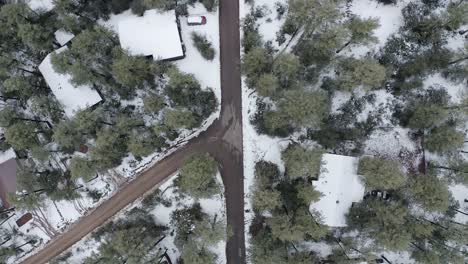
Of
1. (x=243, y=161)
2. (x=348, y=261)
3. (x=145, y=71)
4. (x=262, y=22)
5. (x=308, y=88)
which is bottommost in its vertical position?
(x=348, y=261)

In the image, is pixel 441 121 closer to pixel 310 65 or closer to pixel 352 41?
pixel 352 41

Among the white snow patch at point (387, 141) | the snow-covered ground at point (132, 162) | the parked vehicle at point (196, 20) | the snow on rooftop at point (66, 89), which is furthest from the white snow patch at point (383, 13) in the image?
the snow on rooftop at point (66, 89)

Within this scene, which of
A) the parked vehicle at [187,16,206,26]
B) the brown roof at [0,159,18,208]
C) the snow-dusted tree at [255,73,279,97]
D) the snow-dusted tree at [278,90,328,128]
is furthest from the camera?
the brown roof at [0,159,18,208]

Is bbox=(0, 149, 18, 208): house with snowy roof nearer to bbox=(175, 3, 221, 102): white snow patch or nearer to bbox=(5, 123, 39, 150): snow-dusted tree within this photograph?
bbox=(5, 123, 39, 150): snow-dusted tree

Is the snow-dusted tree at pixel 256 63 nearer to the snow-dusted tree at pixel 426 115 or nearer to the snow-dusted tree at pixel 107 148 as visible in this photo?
the snow-dusted tree at pixel 107 148

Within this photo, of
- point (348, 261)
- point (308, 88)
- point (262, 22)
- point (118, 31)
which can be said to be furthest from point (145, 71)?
point (348, 261)

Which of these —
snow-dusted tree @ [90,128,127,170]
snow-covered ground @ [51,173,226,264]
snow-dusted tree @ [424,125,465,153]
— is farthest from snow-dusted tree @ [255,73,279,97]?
snow-dusted tree @ [424,125,465,153]
